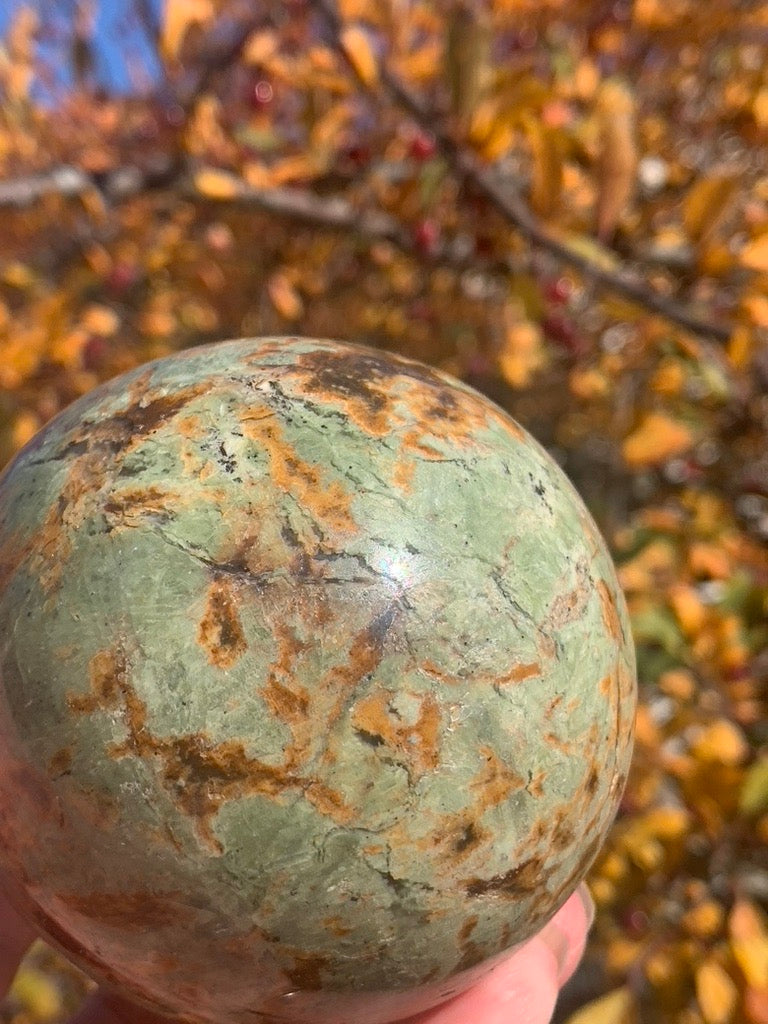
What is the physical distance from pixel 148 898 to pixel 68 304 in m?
1.80

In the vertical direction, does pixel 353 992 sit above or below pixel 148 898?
below

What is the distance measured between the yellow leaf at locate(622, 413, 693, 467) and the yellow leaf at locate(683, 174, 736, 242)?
14.7 inches

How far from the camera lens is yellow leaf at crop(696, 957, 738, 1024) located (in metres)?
1.33

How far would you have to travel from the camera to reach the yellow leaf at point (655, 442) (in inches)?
68.1

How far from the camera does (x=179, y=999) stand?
0.86m

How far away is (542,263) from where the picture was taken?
6.81 feet

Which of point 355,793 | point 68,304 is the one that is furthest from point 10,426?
point 355,793

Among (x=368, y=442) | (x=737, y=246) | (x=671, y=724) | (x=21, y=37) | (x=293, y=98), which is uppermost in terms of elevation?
(x=21, y=37)

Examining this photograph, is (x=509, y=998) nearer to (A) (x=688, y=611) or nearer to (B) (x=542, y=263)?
(A) (x=688, y=611)

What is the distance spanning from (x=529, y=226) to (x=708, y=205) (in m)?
0.31

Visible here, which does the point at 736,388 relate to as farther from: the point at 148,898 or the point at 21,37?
the point at 21,37

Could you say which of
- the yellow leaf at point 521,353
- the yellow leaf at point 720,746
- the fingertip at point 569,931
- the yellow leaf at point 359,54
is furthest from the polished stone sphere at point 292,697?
the yellow leaf at point 521,353

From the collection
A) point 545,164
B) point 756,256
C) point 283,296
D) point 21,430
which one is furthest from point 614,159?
point 21,430

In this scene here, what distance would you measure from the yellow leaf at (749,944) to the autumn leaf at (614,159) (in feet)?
3.88
